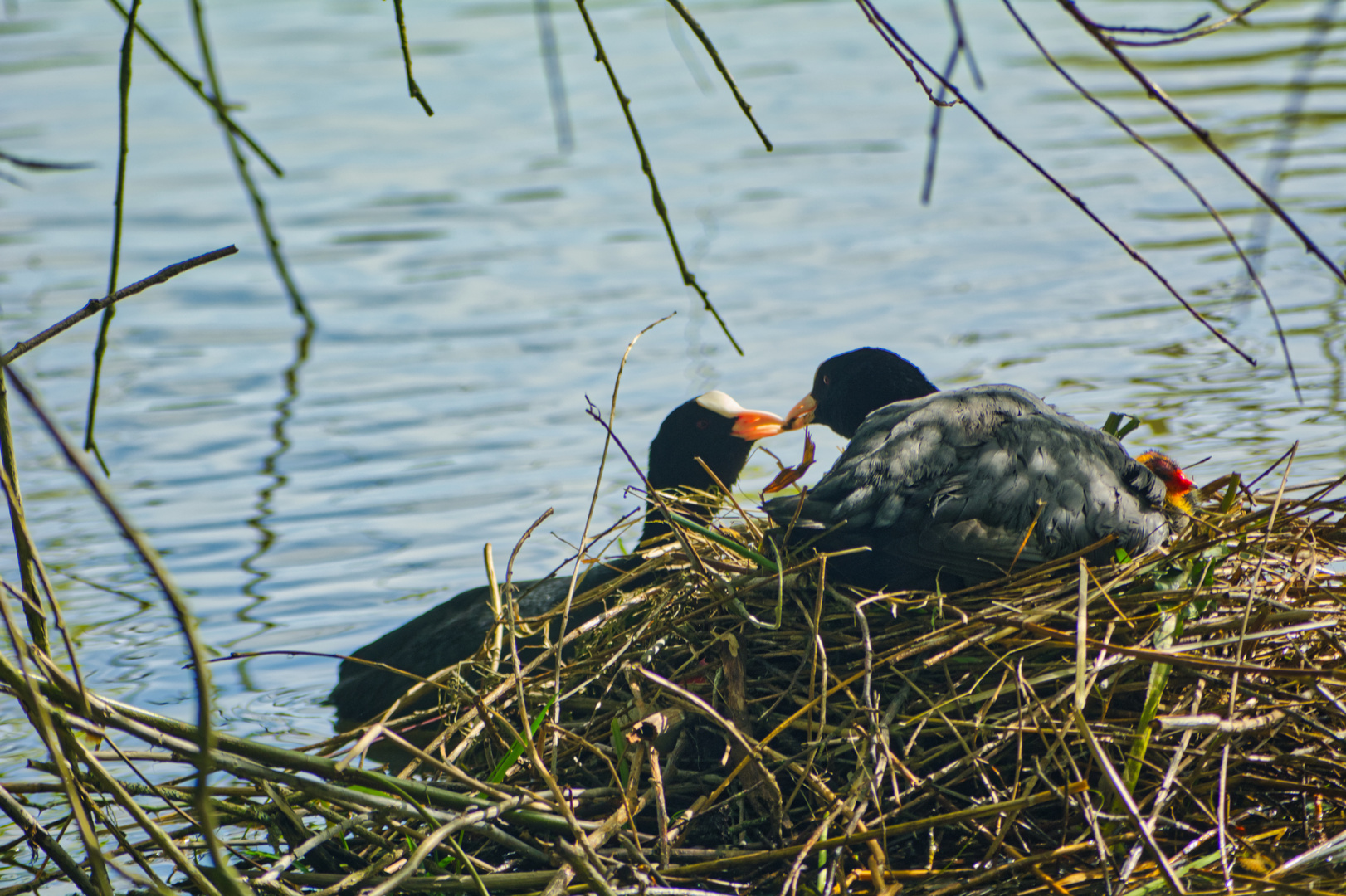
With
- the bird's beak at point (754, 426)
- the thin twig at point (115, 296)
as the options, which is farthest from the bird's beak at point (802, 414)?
the thin twig at point (115, 296)

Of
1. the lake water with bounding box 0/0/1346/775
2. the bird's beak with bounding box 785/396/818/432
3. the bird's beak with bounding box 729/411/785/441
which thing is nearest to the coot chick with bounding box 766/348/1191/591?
the lake water with bounding box 0/0/1346/775

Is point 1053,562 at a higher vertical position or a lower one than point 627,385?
higher

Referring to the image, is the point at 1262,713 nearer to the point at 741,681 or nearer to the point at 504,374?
the point at 741,681

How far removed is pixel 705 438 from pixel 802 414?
45cm

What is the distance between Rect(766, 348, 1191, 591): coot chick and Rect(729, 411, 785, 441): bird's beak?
1.46m

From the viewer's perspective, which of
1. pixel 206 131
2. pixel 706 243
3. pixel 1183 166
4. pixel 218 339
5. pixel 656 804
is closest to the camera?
pixel 656 804

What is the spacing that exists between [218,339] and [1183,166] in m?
6.68

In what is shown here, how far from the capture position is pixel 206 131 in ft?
43.7

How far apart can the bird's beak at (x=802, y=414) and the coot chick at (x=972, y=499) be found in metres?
1.16

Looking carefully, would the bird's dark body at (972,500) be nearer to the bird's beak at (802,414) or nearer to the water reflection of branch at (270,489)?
the bird's beak at (802,414)

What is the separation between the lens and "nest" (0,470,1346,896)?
244 cm

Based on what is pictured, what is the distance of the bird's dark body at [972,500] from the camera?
9.14 ft

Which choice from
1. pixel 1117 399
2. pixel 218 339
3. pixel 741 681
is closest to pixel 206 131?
pixel 218 339

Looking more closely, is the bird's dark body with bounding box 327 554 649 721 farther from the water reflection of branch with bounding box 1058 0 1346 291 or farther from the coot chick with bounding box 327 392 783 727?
the water reflection of branch with bounding box 1058 0 1346 291
